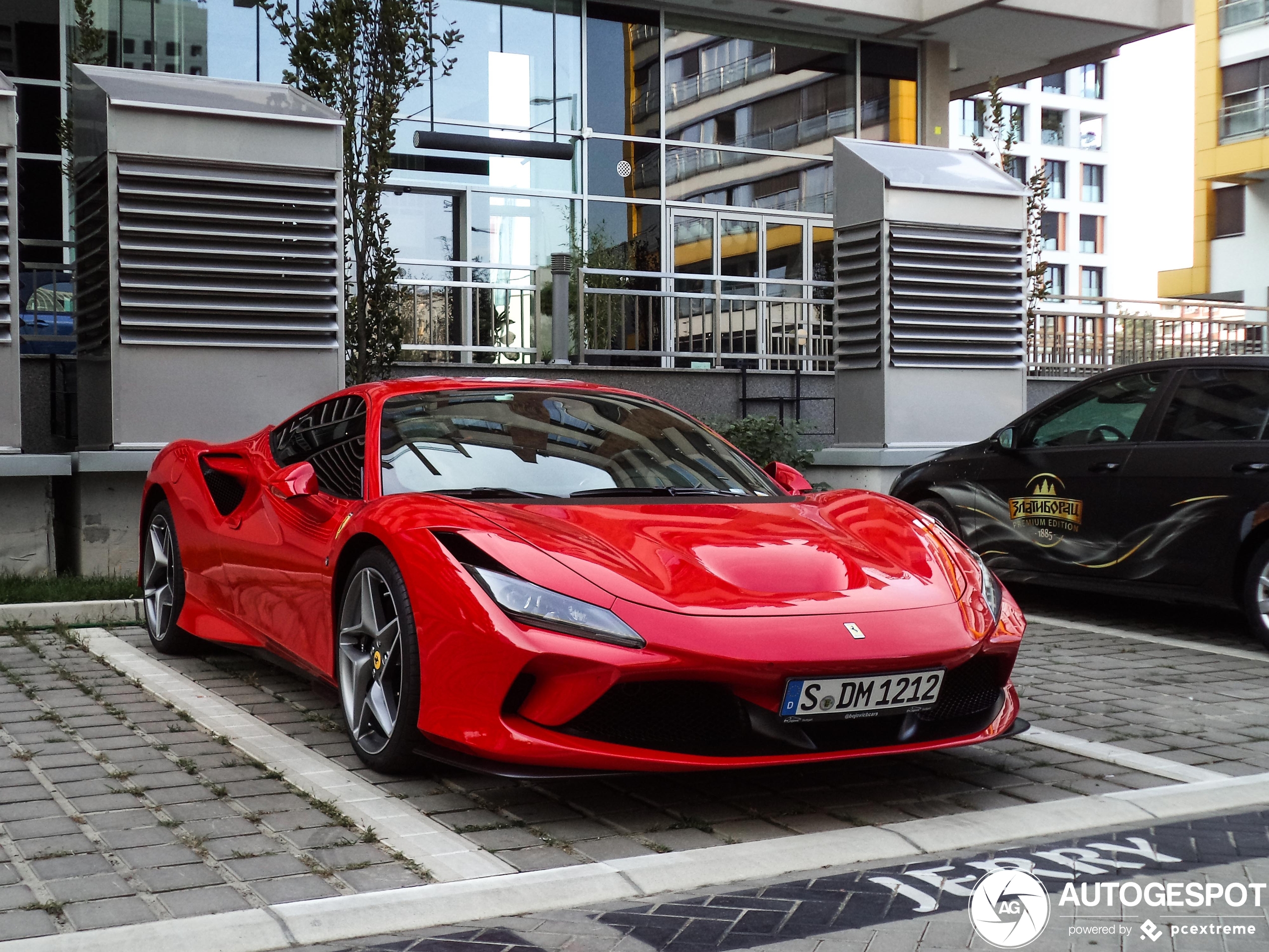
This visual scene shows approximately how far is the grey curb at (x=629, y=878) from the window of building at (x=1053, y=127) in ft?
295

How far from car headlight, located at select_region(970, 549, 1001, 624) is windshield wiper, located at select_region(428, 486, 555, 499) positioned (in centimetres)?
148

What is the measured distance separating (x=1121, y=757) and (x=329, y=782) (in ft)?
8.96

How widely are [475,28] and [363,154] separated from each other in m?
7.65

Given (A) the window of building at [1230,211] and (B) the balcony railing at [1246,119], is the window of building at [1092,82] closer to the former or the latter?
(A) the window of building at [1230,211]

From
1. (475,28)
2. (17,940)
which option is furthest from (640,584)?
(475,28)

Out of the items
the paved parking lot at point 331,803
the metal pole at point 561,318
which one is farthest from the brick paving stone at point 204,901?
the metal pole at point 561,318

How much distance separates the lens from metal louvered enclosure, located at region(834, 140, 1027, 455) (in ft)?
37.3

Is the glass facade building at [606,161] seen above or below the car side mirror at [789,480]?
above

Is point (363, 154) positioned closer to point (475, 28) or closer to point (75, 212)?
point (75, 212)

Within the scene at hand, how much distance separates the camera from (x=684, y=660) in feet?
12.6

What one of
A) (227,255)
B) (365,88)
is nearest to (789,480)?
(227,255)

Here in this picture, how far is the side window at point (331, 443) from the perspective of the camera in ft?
17.1

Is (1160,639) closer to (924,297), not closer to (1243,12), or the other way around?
(924,297)

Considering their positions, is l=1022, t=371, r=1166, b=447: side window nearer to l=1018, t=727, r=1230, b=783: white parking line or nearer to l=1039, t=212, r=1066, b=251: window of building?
l=1018, t=727, r=1230, b=783: white parking line
